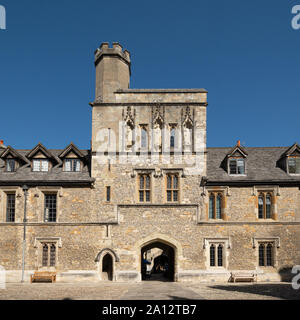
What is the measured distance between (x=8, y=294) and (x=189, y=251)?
39.6ft

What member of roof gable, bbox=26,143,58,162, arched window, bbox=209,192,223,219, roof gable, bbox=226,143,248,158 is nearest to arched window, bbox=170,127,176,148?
roof gable, bbox=226,143,248,158

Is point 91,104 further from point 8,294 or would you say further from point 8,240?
point 8,294

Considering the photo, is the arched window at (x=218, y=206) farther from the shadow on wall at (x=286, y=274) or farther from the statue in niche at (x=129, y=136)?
the statue in niche at (x=129, y=136)

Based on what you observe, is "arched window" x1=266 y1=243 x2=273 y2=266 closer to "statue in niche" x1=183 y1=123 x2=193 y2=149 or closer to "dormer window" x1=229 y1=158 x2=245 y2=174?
"dormer window" x1=229 y1=158 x2=245 y2=174

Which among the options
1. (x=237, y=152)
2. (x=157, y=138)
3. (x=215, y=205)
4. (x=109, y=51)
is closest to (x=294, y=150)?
(x=237, y=152)

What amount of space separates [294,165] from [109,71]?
15504 mm

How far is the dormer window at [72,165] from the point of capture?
28.1 meters

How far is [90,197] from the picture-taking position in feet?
87.1

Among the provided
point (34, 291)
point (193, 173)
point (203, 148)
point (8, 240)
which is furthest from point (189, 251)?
point (8, 240)

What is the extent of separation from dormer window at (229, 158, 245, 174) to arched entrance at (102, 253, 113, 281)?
10870mm

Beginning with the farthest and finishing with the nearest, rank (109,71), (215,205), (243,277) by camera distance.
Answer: (109,71), (215,205), (243,277)

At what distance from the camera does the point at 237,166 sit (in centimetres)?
2781

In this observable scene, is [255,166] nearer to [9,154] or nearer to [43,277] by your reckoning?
[43,277]

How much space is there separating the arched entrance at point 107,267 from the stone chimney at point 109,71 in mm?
11472
